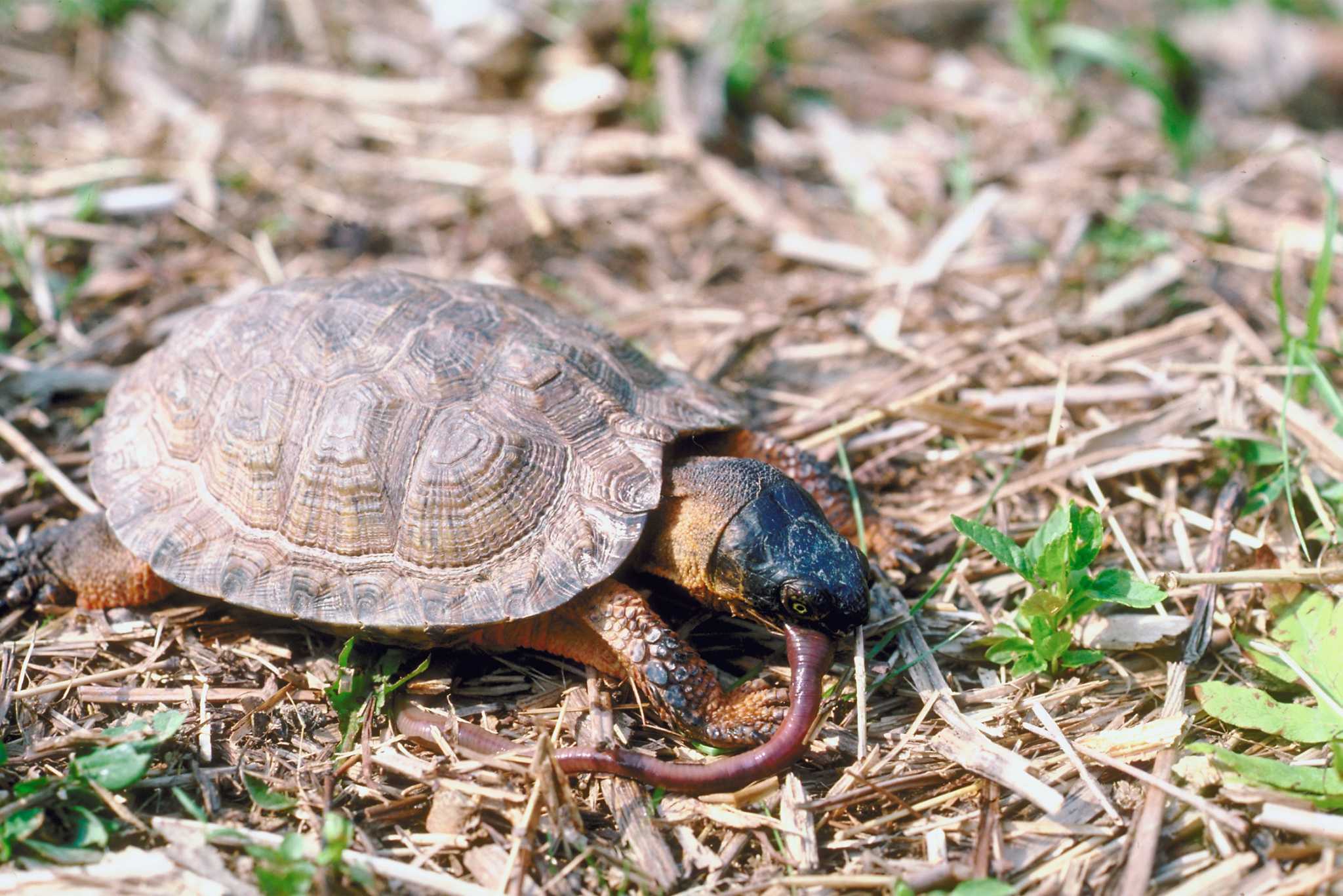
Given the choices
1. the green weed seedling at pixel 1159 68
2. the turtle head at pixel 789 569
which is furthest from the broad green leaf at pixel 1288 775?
the green weed seedling at pixel 1159 68

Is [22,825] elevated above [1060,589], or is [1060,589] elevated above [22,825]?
[1060,589]

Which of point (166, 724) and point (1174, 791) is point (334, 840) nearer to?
point (166, 724)

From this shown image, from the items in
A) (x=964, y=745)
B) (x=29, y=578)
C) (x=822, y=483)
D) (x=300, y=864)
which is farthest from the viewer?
(x=822, y=483)

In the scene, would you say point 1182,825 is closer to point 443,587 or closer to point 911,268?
point 443,587

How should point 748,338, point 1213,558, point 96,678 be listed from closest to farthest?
point 96,678 → point 1213,558 → point 748,338

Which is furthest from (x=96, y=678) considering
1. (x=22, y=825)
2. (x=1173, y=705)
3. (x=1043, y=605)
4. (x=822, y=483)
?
(x=1173, y=705)

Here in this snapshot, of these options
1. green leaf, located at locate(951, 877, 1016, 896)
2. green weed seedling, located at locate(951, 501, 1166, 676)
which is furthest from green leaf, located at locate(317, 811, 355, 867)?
green weed seedling, located at locate(951, 501, 1166, 676)

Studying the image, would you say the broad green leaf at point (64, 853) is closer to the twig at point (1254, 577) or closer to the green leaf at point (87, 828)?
the green leaf at point (87, 828)
